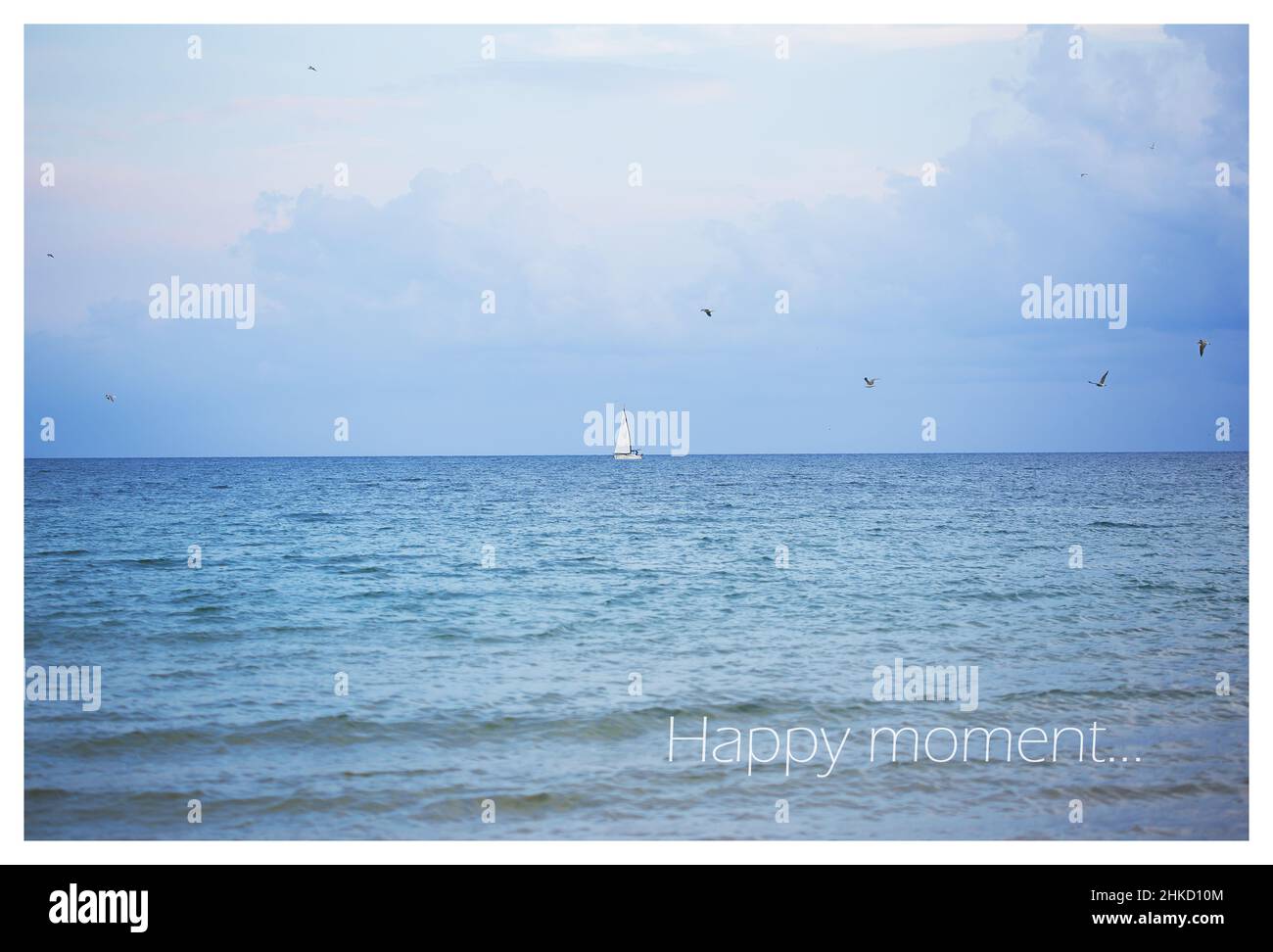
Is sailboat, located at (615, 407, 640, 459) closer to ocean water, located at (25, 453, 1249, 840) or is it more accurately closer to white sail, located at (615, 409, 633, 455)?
white sail, located at (615, 409, 633, 455)

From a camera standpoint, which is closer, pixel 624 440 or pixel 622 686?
pixel 622 686

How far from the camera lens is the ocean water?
1055 centimetres

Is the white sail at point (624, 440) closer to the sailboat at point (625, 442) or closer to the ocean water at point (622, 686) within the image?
the sailboat at point (625, 442)

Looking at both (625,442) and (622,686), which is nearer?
(622,686)

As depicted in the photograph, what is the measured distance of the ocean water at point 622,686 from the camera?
34.6ft

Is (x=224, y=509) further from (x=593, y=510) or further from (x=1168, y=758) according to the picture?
(x=1168, y=758)

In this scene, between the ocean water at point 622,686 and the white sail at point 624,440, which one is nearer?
the ocean water at point 622,686

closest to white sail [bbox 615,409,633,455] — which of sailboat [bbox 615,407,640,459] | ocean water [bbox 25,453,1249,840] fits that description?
sailboat [bbox 615,407,640,459]

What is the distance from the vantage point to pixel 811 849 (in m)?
9.27

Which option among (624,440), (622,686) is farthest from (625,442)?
(622,686)

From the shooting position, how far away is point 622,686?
15.0 m

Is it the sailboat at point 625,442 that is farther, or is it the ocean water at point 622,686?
the sailboat at point 625,442

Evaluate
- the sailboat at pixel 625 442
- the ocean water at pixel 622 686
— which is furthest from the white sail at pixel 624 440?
the ocean water at pixel 622 686

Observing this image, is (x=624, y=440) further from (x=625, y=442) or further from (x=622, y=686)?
(x=622, y=686)
